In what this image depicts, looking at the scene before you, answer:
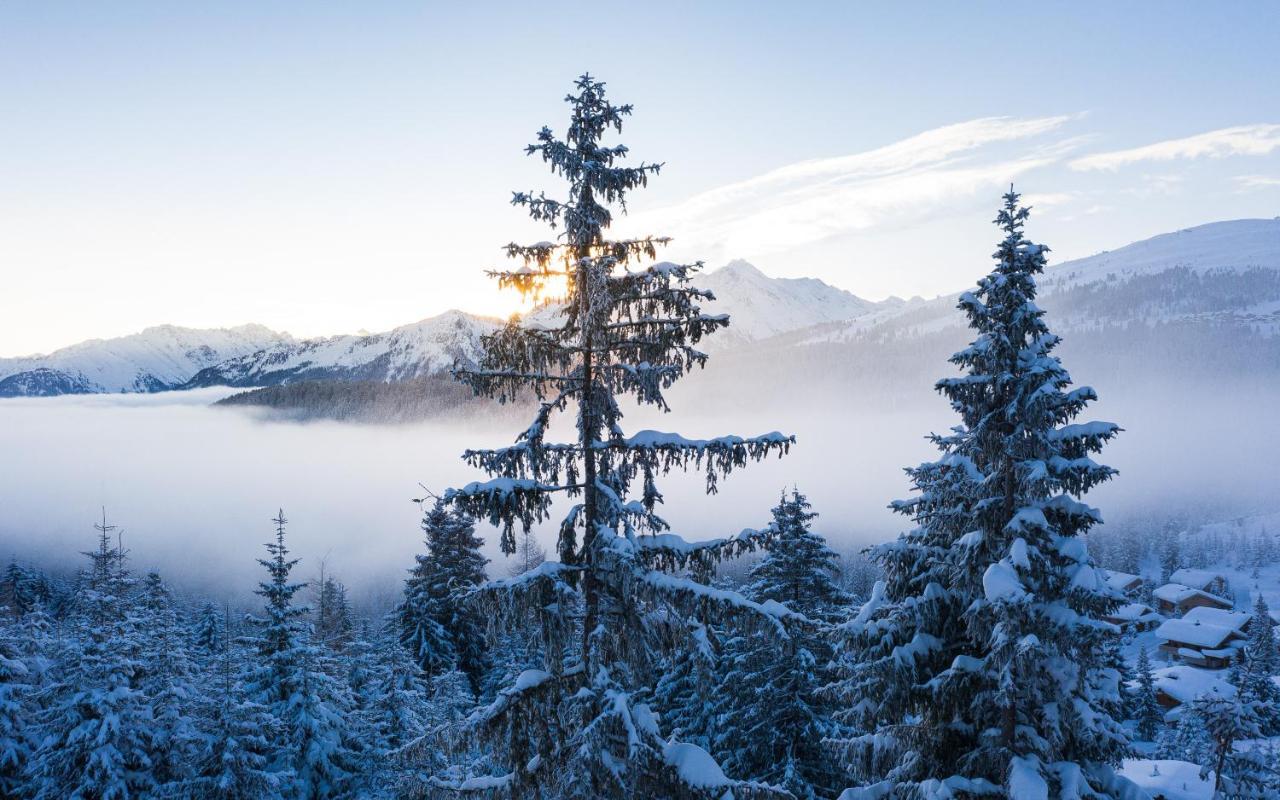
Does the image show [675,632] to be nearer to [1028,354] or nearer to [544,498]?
[544,498]

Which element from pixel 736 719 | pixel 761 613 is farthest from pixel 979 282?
pixel 736 719

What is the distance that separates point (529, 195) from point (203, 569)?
189 m

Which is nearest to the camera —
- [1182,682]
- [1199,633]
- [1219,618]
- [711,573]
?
[711,573]

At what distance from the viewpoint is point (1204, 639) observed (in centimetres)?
8031

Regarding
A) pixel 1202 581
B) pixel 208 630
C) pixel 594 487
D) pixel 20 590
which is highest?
pixel 594 487

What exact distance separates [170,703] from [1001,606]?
22601 mm

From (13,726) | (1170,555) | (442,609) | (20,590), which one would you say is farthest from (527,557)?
(1170,555)

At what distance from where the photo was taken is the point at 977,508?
9.98 metres

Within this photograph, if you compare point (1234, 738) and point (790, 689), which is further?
point (1234, 738)

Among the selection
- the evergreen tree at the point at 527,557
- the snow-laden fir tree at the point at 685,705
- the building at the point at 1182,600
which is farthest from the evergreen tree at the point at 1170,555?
the snow-laden fir tree at the point at 685,705

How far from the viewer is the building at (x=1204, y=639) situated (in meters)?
79.5

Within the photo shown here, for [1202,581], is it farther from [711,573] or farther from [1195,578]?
[711,573]

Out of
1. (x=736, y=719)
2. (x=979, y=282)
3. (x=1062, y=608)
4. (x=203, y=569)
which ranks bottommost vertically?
(x=203, y=569)

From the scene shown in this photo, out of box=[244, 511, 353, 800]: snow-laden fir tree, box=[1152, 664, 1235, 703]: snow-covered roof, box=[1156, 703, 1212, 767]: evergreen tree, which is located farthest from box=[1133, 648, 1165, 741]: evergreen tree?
box=[244, 511, 353, 800]: snow-laden fir tree
